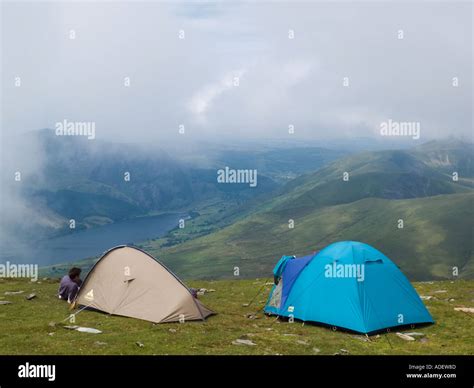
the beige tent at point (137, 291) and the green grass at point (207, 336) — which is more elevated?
the beige tent at point (137, 291)

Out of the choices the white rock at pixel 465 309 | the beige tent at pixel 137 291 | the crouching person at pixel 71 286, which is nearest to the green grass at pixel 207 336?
the white rock at pixel 465 309

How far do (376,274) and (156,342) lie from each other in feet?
36.5

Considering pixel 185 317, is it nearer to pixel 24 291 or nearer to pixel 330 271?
pixel 330 271

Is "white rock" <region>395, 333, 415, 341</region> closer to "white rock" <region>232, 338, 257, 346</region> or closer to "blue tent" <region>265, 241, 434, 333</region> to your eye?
"blue tent" <region>265, 241, 434, 333</region>

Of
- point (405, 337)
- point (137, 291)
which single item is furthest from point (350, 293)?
point (137, 291)

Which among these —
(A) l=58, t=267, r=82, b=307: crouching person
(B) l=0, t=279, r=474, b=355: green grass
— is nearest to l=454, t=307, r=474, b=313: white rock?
(B) l=0, t=279, r=474, b=355: green grass

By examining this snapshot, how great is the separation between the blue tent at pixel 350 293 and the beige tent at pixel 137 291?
187 inches

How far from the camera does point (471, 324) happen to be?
2502 centimetres

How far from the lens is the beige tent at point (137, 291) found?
24.3 m

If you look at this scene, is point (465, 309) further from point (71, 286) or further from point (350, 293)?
point (71, 286)

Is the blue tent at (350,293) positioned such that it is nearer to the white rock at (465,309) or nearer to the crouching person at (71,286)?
the white rock at (465,309)

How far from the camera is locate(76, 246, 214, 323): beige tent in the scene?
2431 centimetres

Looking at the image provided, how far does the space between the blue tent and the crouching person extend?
444 inches
